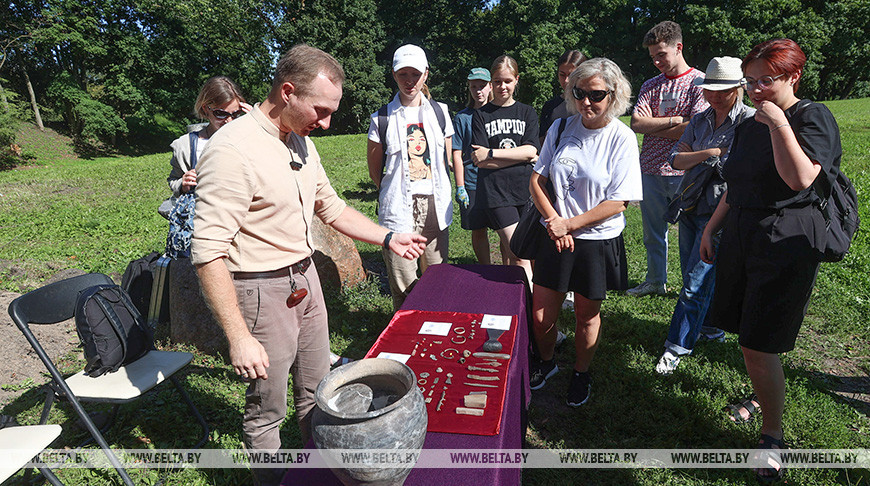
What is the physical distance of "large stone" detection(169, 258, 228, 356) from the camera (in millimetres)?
4250

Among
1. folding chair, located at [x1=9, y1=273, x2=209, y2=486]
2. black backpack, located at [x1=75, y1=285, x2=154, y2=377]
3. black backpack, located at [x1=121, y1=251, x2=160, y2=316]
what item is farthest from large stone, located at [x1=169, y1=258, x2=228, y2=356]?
black backpack, located at [x1=75, y1=285, x2=154, y2=377]

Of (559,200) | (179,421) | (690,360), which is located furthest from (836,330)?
(179,421)

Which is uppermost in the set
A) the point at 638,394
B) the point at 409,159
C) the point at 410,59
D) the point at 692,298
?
the point at 410,59

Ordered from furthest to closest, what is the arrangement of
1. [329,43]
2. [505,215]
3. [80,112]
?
1. [329,43]
2. [80,112]
3. [505,215]

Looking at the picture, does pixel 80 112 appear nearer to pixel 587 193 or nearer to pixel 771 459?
pixel 587 193

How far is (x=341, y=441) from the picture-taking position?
1.37m

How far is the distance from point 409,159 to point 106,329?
2395 mm

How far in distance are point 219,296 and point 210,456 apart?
5.75 ft

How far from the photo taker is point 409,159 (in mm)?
3932

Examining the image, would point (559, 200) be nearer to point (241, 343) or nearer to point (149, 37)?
point (241, 343)

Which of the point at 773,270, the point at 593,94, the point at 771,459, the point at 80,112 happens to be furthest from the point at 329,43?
the point at 771,459

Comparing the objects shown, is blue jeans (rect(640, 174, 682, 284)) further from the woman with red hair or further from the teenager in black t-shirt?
the woman with red hair

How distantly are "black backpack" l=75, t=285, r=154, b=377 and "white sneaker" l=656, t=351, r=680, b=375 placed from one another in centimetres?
378

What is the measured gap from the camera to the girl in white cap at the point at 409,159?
3891mm
